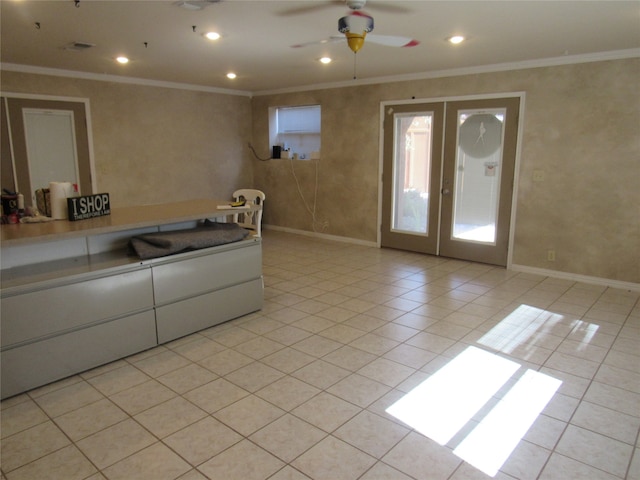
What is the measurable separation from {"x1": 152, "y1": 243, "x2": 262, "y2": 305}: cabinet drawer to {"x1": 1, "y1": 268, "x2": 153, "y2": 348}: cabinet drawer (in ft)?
0.38

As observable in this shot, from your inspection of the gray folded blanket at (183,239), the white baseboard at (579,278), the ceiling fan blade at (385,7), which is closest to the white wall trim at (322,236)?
the white baseboard at (579,278)

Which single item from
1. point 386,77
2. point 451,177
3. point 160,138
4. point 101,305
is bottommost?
point 101,305

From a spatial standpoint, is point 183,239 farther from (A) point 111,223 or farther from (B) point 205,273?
(A) point 111,223

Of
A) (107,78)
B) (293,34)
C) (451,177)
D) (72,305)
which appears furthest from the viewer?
(107,78)

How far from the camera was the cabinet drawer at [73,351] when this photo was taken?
263 centimetres

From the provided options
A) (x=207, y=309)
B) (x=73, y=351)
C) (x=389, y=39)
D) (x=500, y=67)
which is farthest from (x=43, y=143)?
(x=500, y=67)

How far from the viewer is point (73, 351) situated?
113 inches

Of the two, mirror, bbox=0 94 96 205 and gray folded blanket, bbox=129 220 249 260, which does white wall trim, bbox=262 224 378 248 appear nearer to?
mirror, bbox=0 94 96 205

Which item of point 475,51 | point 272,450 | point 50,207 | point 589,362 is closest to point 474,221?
point 475,51

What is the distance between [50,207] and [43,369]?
46.3 inches

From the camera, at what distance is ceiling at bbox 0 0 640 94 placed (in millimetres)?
3121

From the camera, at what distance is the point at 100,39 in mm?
4031

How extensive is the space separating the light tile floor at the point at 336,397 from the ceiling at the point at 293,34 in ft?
8.22

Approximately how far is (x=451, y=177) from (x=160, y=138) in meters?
4.44
